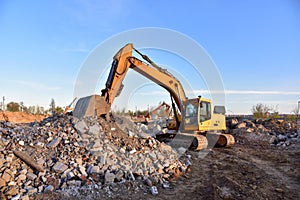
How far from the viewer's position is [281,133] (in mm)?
14180

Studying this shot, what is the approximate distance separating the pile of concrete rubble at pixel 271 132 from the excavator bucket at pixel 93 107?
375 inches

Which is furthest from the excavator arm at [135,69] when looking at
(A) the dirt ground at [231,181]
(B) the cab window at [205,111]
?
(A) the dirt ground at [231,181]

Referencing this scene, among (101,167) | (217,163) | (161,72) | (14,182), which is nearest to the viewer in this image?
(14,182)

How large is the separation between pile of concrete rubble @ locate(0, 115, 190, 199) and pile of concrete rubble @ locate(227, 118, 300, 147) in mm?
7747

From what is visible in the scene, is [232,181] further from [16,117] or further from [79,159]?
[16,117]

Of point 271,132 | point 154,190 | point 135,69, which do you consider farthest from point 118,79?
point 271,132

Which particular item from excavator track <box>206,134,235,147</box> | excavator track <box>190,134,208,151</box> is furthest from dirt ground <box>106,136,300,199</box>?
excavator track <box>206,134,235,147</box>

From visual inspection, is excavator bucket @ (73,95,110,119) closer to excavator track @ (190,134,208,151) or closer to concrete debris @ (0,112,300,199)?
concrete debris @ (0,112,300,199)

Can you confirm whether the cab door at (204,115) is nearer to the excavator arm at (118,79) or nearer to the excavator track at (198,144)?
the excavator track at (198,144)

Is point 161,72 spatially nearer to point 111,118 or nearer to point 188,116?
point 188,116

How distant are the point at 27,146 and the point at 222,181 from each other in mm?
5101

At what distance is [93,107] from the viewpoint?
761 cm

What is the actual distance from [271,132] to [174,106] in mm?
8092

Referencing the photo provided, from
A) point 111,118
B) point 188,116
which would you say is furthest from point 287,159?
point 111,118
